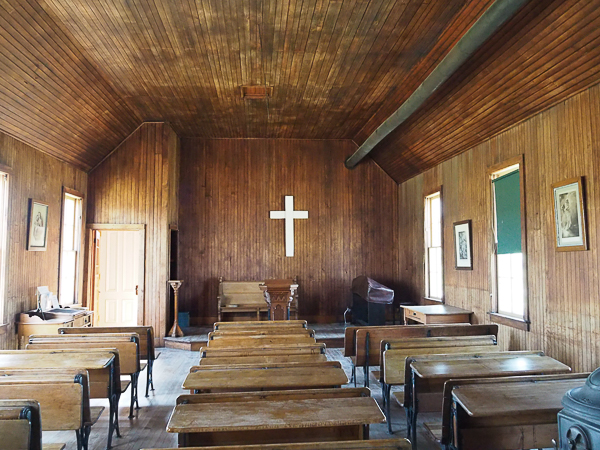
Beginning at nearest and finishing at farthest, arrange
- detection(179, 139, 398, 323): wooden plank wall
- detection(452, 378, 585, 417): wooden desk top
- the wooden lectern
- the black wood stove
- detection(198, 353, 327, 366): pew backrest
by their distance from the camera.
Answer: the black wood stove → detection(452, 378, 585, 417): wooden desk top → detection(198, 353, 327, 366): pew backrest → the wooden lectern → detection(179, 139, 398, 323): wooden plank wall

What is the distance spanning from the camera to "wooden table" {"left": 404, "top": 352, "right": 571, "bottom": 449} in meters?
2.94

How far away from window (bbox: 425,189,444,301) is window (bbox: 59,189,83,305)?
6.04 metres

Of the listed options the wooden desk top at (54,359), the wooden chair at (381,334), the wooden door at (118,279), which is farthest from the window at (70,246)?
the wooden chair at (381,334)

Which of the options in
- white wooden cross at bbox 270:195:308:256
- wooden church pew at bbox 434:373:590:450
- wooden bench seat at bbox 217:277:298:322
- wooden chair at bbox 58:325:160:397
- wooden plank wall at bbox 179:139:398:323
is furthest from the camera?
white wooden cross at bbox 270:195:308:256

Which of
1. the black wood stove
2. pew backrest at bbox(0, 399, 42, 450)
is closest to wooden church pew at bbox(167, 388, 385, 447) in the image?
pew backrest at bbox(0, 399, 42, 450)

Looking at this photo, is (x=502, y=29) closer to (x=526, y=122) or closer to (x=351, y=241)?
(x=526, y=122)

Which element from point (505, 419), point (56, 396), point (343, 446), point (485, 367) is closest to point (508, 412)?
point (505, 419)

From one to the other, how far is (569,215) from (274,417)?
145 inches

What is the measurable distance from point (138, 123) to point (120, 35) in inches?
125

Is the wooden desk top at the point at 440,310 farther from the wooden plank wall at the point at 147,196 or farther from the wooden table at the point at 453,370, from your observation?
the wooden plank wall at the point at 147,196

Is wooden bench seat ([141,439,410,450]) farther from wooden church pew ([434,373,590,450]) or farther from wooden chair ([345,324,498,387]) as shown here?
wooden chair ([345,324,498,387])

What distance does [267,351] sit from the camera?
353cm

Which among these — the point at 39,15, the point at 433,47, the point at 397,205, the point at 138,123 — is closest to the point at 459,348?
the point at 433,47

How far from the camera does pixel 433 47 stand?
17.0 ft
